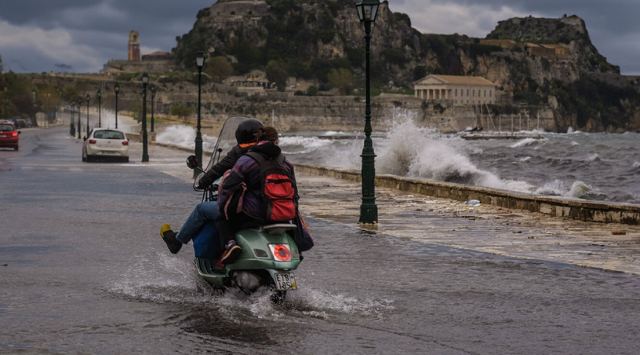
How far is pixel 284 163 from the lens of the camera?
28.5ft

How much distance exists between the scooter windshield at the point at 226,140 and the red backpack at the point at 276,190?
1.23 meters

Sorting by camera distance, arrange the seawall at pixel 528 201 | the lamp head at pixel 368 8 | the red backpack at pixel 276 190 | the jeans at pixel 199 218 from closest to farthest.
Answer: the red backpack at pixel 276 190, the jeans at pixel 199 218, the seawall at pixel 528 201, the lamp head at pixel 368 8

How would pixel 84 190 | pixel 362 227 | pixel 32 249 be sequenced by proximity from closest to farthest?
pixel 32 249
pixel 362 227
pixel 84 190

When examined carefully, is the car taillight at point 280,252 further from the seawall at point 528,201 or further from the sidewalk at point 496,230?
the seawall at point 528,201

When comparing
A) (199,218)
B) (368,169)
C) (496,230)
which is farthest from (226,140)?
(368,169)

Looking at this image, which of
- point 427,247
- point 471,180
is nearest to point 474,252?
point 427,247

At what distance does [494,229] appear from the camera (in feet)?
51.5

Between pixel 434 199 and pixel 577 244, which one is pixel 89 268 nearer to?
pixel 577 244

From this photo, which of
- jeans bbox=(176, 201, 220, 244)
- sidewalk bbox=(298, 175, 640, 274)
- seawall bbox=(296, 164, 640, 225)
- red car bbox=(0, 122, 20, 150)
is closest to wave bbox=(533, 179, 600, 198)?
seawall bbox=(296, 164, 640, 225)

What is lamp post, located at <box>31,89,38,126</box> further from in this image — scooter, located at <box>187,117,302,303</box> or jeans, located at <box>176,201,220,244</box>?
scooter, located at <box>187,117,302,303</box>

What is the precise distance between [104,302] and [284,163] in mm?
1899

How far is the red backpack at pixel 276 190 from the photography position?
8.35 m

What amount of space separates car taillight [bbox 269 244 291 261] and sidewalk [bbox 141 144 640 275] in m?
4.45

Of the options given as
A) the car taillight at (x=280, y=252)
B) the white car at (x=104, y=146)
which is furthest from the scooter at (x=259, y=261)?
the white car at (x=104, y=146)
